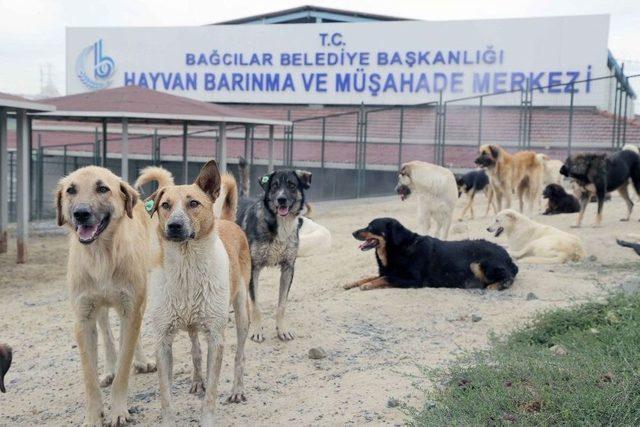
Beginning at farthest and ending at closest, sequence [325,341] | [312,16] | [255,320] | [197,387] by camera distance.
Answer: [312,16] < [255,320] < [325,341] < [197,387]

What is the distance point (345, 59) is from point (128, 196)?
82.2ft

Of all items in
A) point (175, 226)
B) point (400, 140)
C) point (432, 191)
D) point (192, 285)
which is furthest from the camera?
point (400, 140)

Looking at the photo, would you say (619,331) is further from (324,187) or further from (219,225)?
(324,187)

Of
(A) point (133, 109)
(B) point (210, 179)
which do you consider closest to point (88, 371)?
(B) point (210, 179)

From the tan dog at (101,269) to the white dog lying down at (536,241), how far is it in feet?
19.9

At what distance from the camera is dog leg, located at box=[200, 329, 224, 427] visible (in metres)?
4.21

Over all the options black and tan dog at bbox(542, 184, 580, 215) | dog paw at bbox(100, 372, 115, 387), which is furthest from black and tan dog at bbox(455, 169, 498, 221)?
dog paw at bbox(100, 372, 115, 387)

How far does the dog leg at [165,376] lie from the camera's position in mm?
4168

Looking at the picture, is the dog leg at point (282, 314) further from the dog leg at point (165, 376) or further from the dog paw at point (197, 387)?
the dog leg at point (165, 376)

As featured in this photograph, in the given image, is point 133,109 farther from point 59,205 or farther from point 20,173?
point 59,205

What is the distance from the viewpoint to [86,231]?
4281mm

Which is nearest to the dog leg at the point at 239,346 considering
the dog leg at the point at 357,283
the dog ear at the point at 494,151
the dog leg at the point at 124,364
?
the dog leg at the point at 124,364

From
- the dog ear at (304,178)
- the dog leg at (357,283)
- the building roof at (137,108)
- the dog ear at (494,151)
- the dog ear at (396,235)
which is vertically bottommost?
the dog leg at (357,283)

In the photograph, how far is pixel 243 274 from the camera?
16.7 feet
